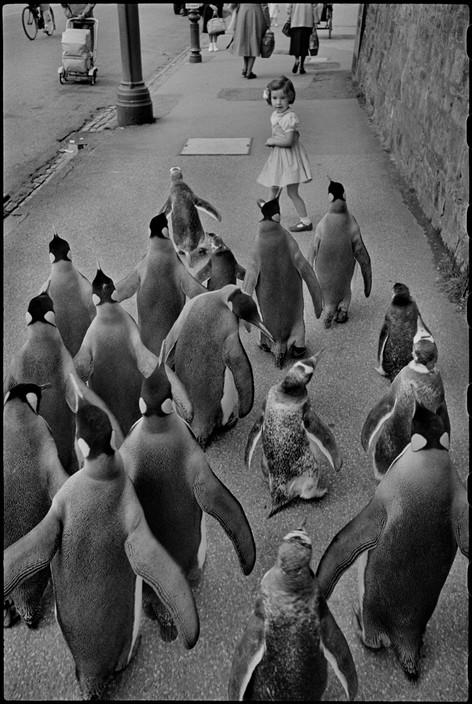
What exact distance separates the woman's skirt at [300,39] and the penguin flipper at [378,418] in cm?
888

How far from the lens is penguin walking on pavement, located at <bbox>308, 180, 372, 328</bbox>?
11.4ft

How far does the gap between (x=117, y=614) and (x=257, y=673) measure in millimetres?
398

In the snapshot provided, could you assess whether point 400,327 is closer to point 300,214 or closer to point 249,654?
point 249,654

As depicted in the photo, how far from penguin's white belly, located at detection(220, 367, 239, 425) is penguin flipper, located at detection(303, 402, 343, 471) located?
1.30ft

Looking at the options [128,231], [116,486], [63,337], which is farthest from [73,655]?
[128,231]

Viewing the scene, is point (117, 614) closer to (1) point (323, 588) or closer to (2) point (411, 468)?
(1) point (323, 588)

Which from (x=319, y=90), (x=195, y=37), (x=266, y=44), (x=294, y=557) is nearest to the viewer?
(x=294, y=557)

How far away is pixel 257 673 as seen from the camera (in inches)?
62.1

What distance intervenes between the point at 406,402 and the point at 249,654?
3.62 feet

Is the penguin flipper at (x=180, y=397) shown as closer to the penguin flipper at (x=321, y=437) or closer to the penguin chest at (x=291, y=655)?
the penguin flipper at (x=321, y=437)

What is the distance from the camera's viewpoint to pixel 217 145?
711cm

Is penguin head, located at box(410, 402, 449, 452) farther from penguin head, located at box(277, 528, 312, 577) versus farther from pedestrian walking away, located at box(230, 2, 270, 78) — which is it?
pedestrian walking away, located at box(230, 2, 270, 78)

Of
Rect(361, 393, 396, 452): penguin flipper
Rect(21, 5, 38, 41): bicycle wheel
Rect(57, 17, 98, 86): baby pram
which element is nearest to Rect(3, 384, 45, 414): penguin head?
Rect(361, 393, 396, 452): penguin flipper

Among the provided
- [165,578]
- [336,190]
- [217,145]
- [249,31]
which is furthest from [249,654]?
[249,31]
